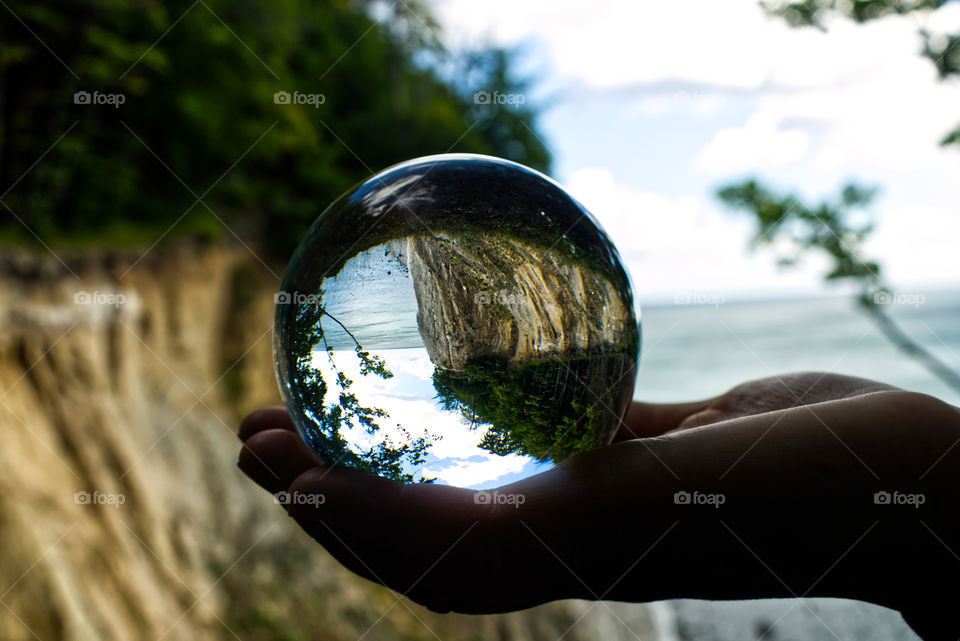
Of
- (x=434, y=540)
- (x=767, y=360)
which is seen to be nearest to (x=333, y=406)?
(x=434, y=540)

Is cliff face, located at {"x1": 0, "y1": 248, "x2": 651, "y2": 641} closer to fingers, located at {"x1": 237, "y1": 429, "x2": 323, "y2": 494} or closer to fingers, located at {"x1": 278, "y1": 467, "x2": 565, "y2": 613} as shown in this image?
fingers, located at {"x1": 237, "y1": 429, "x2": 323, "y2": 494}

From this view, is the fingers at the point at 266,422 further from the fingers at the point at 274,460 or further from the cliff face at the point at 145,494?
the cliff face at the point at 145,494

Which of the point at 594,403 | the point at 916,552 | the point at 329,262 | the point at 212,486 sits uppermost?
the point at 329,262

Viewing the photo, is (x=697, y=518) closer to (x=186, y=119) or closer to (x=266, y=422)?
(x=266, y=422)

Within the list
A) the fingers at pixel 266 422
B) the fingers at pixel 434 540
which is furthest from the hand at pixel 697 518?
the fingers at pixel 266 422

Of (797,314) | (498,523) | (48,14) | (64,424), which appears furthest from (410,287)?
(797,314)

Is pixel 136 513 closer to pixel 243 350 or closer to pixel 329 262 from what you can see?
pixel 243 350
